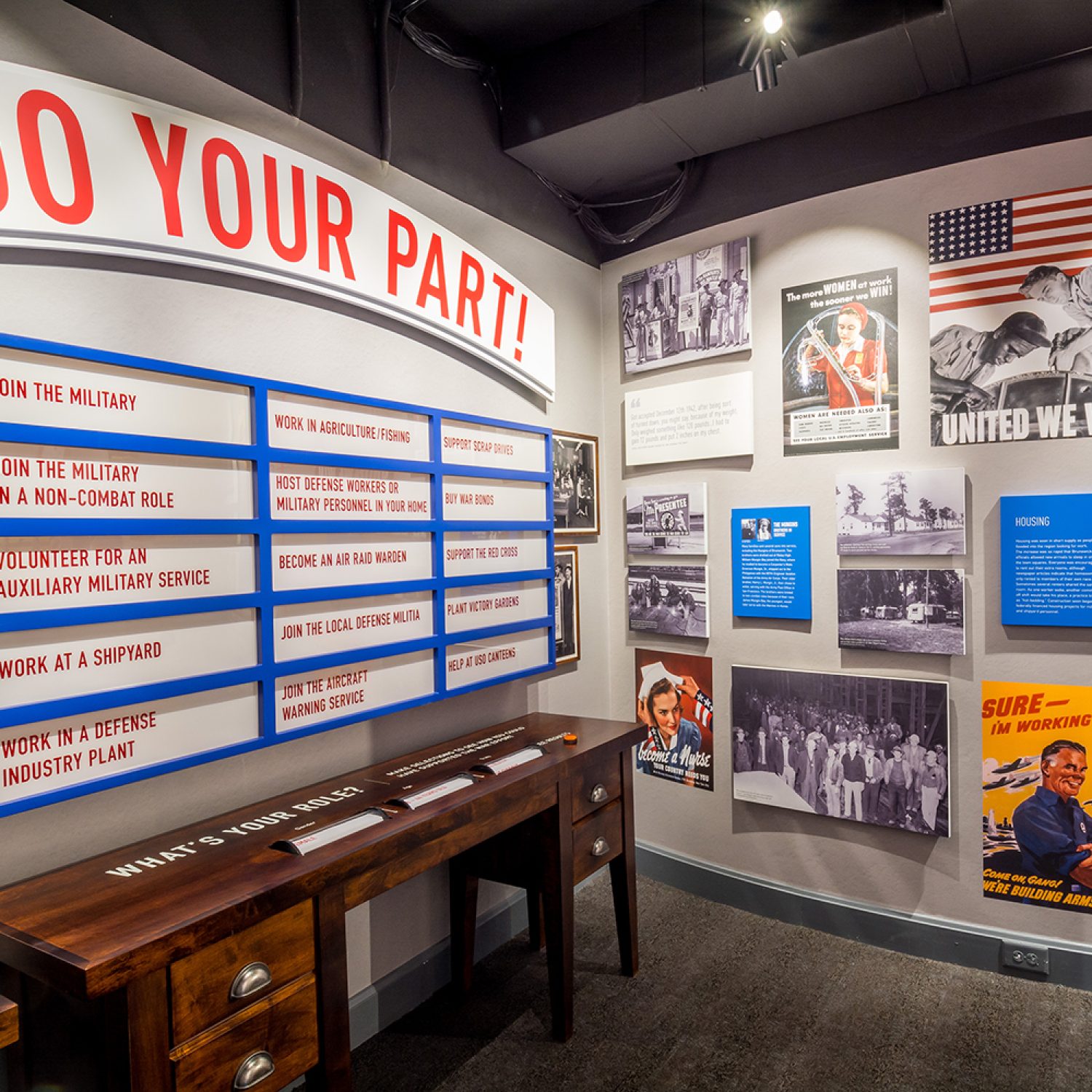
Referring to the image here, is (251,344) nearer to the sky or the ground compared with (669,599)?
nearer to the sky

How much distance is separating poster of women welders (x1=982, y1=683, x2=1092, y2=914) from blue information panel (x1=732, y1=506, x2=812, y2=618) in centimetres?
68

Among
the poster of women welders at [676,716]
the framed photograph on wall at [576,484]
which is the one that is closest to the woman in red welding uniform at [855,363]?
the framed photograph on wall at [576,484]

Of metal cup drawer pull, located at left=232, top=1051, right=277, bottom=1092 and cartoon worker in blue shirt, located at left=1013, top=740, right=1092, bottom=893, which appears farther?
cartoon worker in blue shirt, located at left=1013, top=740, right=1092, bottom=893

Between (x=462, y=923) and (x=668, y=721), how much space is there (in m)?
1.16

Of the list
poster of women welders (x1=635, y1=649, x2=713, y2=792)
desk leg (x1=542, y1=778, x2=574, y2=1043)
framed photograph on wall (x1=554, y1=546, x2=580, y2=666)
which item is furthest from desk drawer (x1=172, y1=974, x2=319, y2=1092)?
poster of women welders (x1=635, y1=649, x2=713, y2=792)

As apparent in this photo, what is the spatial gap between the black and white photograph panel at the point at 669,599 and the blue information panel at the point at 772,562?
0.46 ft

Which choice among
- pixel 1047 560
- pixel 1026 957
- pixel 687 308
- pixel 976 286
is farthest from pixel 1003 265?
pixel 1026 957

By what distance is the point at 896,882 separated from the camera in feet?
8.84

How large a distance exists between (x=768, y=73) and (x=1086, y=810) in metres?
2.34

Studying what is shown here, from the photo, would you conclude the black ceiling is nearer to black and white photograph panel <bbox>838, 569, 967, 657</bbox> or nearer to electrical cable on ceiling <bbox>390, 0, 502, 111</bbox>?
electrical cable on ceiling <bbox>390, 0, 502, 111</bbox>

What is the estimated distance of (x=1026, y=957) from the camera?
8.06ft

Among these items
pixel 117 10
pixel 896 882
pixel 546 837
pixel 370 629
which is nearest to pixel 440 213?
pixel 117 10

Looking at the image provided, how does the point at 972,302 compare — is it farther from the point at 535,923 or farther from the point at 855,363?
the point at 535,923

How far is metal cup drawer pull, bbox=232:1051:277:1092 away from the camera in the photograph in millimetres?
1421
